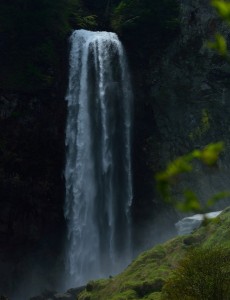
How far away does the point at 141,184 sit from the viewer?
1581 inches

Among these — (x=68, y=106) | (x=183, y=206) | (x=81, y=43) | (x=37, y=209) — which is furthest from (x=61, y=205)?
(x=183, y=206)

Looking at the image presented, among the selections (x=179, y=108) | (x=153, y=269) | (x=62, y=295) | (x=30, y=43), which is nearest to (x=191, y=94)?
(x=179, y=108)

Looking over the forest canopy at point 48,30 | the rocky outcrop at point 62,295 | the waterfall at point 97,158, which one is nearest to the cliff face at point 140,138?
the waterfall at point 97,158

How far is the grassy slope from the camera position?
19.3 meters

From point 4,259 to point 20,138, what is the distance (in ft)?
30.3

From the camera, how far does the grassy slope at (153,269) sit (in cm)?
1931

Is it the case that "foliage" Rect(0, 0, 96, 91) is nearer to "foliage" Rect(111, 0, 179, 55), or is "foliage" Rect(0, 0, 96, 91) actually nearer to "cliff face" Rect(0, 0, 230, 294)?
"cliff face" Rect(0, 0, 230, 294)

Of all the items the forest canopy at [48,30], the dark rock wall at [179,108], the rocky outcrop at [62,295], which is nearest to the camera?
the rocky outcrop at [62,295]

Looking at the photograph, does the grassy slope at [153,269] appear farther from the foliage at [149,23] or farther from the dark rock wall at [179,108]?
the foliage at [149,23]

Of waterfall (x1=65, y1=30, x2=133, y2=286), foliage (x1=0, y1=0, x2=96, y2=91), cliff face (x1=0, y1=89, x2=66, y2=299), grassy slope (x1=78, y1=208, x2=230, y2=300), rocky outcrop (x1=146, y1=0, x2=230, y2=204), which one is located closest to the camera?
grassy slope (x1=78, y1=208, x2=230, y2=300)

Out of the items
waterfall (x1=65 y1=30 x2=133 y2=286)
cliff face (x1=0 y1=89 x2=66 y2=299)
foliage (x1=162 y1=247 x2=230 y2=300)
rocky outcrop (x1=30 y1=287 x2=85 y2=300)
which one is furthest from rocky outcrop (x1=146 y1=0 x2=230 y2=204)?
foliage (x1=162 y1=247 x2=230 y2=300)

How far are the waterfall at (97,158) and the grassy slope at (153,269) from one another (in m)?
14.5

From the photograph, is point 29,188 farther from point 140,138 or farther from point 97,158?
point 140,138

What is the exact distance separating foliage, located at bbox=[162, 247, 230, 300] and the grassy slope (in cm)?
387
